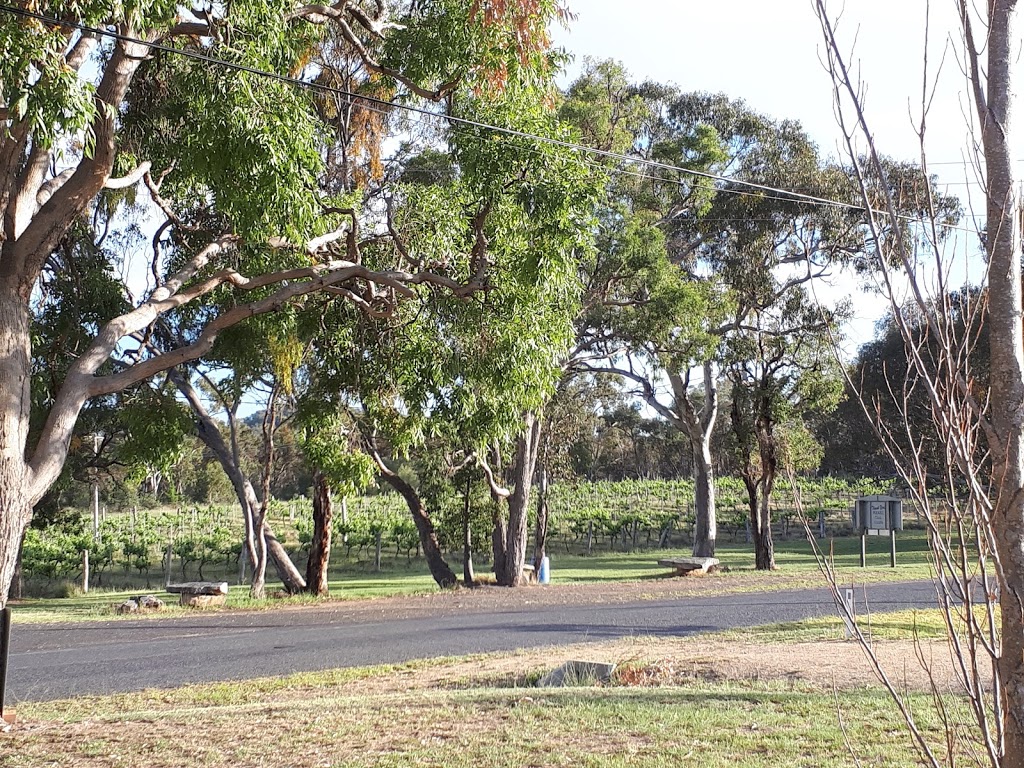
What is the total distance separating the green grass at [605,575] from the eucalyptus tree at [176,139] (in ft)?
28.5

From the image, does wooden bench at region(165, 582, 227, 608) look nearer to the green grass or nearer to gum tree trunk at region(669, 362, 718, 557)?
the green grass

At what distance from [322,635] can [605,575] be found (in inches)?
549

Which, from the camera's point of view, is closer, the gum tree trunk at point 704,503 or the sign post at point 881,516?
the sign post at point 881,516

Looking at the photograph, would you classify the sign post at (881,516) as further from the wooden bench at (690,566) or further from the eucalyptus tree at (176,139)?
the eucalyptus tree at (176,139)

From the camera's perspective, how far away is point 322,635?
14508mm

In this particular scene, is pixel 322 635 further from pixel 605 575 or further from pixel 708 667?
pixel 605 575

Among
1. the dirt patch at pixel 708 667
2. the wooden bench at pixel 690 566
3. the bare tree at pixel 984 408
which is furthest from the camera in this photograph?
the wooden bench at pixel 690 566

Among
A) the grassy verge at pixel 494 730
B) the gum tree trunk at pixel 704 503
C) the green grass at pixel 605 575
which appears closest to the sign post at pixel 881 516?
the green grass at pixel 605 575

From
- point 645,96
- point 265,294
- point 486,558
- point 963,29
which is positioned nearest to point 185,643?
point 265,294

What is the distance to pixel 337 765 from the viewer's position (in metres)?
5.94

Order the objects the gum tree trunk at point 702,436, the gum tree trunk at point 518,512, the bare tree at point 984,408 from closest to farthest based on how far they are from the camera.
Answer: the bare tree at point 984,408 → the gum tree trunk at point 518,512 → the gum tree trunk at point 702,436

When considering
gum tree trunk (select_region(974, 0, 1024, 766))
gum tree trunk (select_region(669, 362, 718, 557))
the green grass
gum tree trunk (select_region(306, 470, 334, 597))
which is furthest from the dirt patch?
gum tree trunk (select_region(669, 362, 718, 557))

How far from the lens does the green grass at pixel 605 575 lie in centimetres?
2041

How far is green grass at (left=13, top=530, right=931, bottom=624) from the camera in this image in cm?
2041
